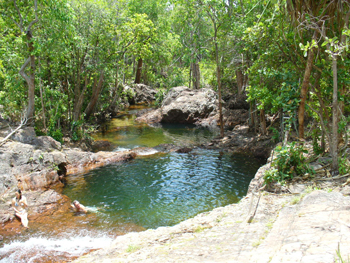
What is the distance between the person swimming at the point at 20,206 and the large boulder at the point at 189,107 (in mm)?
16864

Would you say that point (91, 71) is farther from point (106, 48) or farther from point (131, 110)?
point (131, 110)

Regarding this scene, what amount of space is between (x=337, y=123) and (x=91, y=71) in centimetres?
1464

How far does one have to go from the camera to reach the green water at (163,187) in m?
8.87

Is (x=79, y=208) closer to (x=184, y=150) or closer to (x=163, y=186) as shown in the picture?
(x=163, y=186)

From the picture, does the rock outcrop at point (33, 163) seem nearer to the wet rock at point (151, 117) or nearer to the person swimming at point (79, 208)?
the person swimming at point (79, 208)

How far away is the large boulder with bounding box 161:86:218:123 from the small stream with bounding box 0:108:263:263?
28.3ft

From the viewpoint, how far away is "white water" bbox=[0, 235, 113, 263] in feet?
21.9

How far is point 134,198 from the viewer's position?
32.7 feet

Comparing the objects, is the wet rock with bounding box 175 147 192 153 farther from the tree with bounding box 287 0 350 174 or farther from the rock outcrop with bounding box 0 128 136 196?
the tree with bounding box 287 0 350 174

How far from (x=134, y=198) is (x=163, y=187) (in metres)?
1.42

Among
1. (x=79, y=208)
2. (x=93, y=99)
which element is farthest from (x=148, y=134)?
(x=79, y=208)

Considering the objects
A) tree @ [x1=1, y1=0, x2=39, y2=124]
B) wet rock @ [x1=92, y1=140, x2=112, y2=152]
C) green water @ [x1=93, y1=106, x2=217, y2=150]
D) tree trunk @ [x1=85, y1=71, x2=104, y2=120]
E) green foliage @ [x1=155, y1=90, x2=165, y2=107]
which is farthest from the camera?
green foliage @ [x1=155, y1=90, x2=165, y2=107]

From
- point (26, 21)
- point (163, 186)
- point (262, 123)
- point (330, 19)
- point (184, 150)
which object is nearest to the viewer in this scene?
point (330, 19)

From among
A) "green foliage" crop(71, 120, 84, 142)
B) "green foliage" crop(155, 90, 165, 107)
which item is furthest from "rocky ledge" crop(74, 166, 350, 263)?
"green foliage" crop(155, 90, 165, 107)
